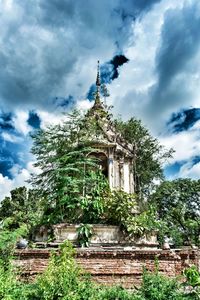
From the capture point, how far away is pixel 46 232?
40.2ft

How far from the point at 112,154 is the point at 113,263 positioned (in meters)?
7.33

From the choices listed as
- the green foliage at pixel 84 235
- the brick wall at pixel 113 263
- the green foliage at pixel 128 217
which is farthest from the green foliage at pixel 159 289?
the green foliage at pixel 128 217

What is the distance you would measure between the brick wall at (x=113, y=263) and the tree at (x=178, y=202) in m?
17.8

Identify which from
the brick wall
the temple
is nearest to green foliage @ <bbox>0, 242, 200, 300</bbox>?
the brick wall

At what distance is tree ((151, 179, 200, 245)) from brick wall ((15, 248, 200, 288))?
702 inches

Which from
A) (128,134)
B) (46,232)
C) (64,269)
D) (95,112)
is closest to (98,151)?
(95,112)

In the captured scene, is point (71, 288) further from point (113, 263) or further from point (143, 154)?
point (143, 154)

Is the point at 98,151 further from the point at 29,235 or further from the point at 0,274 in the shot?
the point at 0,274

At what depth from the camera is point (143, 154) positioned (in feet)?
89.6

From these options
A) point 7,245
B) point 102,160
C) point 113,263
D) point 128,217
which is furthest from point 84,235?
point 102,160

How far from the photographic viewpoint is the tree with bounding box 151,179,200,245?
26.5 m

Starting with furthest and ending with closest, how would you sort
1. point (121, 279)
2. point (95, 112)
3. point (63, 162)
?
point (95, 112), point (63, 162), point (121, 279)

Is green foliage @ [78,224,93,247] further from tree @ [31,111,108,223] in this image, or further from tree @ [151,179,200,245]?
tree @ [151,179,200,245]

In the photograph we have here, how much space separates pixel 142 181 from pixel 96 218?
1530 centimetres
